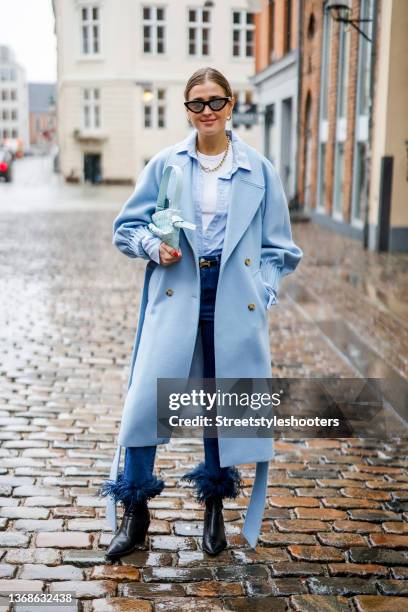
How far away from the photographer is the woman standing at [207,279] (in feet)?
10.6

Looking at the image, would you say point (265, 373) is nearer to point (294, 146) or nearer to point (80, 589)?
point (80, 589)

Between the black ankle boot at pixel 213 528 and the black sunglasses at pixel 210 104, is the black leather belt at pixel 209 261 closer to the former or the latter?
the black sunglasses at pixel 210 104

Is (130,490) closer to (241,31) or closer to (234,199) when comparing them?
(234,199)

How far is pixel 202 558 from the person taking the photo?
134 inches

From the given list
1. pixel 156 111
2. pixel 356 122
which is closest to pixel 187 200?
pixel 356 122

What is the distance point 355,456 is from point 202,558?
1665mm

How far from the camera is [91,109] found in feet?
134

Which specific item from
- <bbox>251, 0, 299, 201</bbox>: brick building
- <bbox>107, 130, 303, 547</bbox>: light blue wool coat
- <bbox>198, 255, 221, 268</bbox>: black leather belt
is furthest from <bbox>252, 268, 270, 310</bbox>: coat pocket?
A: <bbox>251, 0, 299, 201</bbox>: brick building

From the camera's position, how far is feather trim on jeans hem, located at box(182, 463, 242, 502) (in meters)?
3.47

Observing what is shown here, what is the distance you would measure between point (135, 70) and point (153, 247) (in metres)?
38.3

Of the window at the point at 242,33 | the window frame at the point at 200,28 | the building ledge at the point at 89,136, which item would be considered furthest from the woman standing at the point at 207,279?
the window at the point at 242,33

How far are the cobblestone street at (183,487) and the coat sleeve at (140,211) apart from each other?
1294mm

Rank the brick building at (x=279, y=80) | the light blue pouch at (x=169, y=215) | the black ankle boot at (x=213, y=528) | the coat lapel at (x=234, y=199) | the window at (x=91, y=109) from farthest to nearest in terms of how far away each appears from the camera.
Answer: the window at (x=91, y=109) < the brick building at (x=279, y=80) < the black ankle boot at (x=213, y=528) < the coat lapel at (x=234, y=199) < the light blue pouch at (x=169, y=215)

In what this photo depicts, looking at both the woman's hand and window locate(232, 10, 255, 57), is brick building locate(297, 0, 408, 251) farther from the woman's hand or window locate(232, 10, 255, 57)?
window locate(232, 10, 255, 57)
